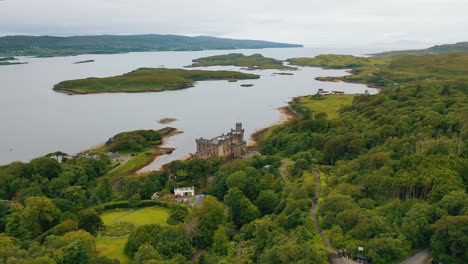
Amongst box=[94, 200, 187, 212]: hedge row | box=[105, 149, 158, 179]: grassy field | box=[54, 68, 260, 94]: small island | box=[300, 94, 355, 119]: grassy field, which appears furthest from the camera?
box=[54, 68, 260, 94]: small island

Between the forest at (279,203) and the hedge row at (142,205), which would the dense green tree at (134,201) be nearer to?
the forest at (279,203)

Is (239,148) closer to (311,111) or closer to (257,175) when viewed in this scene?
(257,175)

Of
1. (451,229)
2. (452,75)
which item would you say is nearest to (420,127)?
(451,229)

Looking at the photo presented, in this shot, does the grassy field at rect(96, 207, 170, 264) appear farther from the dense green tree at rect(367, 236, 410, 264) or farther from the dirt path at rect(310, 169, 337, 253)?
the dense green tree at rect(367, 236, 410, 264)

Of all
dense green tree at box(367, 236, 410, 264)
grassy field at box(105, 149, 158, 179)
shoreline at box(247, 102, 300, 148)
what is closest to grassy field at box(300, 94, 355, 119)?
shoreline at box(247, 102, 300, 148)

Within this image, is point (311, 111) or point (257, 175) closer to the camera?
point (257, 175)

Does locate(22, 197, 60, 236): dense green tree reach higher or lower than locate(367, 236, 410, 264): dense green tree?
lower

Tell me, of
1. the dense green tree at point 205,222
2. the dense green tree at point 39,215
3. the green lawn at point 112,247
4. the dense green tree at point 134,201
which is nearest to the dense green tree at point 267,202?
the dense green tree at point 205,222
